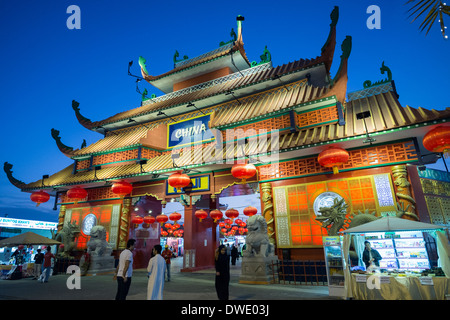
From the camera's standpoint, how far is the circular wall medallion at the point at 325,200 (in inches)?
369

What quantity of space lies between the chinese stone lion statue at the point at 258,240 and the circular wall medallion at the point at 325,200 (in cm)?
202

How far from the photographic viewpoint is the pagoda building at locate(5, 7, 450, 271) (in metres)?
8.68

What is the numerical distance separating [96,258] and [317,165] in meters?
11.3

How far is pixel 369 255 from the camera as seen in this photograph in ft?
23.3

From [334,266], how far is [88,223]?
1383cm

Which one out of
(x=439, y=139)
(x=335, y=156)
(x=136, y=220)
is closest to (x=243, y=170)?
(x=335, y=156)

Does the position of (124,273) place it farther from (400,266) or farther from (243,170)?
(400,266)

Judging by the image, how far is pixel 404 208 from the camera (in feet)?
26.9

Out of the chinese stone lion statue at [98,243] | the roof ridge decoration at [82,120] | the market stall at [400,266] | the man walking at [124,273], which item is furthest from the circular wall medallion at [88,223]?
the market stall at [400,266]

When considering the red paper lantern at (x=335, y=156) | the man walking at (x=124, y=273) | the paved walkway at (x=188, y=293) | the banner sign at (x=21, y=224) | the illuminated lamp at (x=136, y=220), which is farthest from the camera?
the banner sign at (x=21, y=224)

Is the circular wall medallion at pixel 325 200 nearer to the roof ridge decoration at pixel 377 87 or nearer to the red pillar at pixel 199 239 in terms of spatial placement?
the roof ridge decoration at pixel 377 87

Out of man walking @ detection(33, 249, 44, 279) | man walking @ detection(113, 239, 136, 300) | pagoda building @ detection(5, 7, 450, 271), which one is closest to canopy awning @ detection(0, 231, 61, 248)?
man walking @ detection(33, 249, 44, 279)
